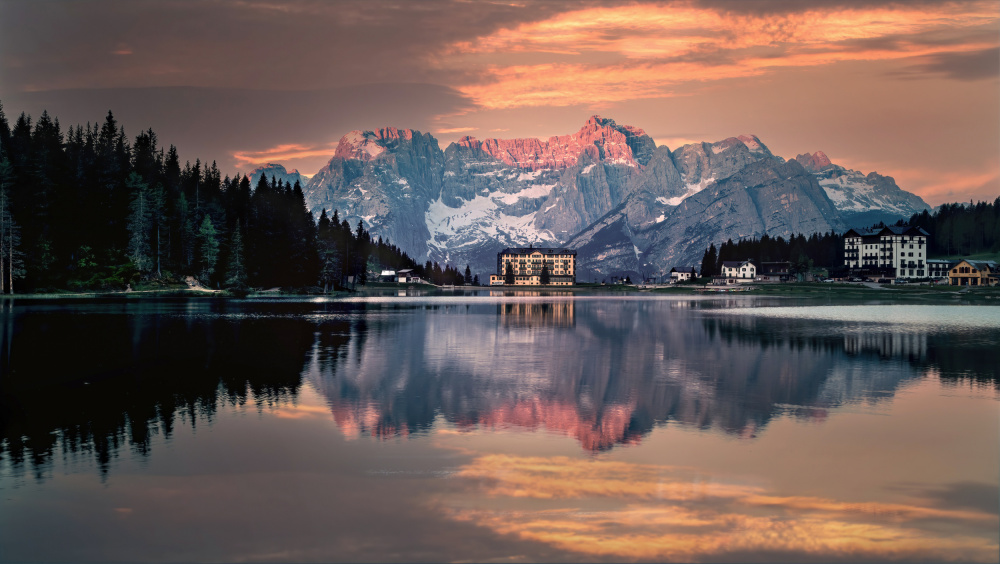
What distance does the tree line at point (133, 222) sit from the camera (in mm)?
123688

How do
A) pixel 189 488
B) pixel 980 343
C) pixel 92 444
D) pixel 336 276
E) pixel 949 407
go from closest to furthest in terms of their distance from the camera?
1. pixel 189 488
2. pixel 92 444
3. pixel 949 407
4. pixel 980 343
5. pixel 336 276

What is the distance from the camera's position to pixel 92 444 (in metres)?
20.1

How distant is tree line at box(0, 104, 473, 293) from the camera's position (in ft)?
406

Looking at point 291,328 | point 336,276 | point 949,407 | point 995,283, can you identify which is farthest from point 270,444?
point 995,283

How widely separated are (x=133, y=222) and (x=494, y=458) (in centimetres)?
13717

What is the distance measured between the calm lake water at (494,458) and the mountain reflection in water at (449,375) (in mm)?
216

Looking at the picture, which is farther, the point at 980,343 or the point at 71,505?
the point at 980,343

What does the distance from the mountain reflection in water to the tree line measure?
7405cm

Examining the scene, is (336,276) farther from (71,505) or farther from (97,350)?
(71,505)

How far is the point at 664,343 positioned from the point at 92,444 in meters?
40.4

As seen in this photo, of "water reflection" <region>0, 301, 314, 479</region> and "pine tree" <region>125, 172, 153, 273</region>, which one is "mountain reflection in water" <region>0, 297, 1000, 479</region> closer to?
"water reflection" <region>0, 301, 314, 479</region>

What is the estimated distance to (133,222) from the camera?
136 m

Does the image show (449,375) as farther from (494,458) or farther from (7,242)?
(7,242)

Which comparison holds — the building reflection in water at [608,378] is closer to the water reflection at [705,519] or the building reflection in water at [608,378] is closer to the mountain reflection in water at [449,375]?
the mountain reflection in water at [449,375]
